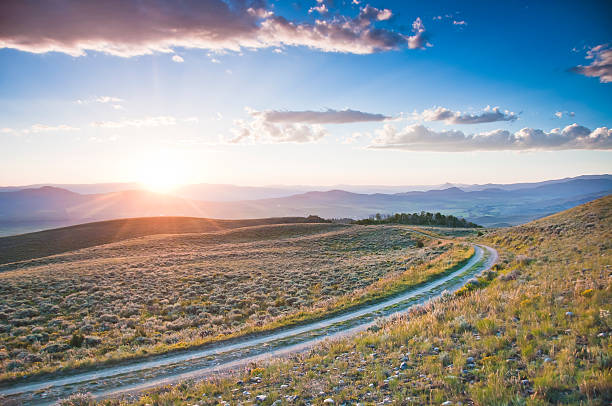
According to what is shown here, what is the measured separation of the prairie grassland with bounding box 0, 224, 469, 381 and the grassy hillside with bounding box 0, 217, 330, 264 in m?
26.2

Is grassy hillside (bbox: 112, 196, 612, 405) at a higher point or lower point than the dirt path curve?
higher

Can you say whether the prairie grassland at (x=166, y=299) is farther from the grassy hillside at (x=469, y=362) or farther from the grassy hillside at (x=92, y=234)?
the grassy hillside at (x=92, y=234)

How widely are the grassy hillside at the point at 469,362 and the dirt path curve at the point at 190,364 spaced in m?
1.46

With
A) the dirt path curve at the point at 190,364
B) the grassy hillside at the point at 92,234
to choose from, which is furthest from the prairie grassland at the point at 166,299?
the grassy hillside at the point at 92,234

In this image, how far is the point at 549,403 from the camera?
5418mm

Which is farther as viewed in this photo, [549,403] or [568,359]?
[568,359]

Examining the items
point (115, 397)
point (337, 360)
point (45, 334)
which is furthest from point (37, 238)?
point (337, 360)

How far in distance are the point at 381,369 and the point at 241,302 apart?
15503mm

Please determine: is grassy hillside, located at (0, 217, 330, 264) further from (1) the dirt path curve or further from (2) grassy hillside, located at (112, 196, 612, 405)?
(2) grassy hillside, located at (112, 196, 612, 405)

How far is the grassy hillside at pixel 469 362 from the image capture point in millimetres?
6015

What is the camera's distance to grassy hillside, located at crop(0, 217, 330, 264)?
215 ft

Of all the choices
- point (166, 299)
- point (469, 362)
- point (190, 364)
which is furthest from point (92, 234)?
point (469, 362)

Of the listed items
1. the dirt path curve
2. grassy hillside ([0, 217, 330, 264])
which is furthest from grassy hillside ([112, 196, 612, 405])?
grassy hillside ([0, 217, 330, 264])

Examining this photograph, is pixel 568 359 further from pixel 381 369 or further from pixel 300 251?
pixel 300 251
